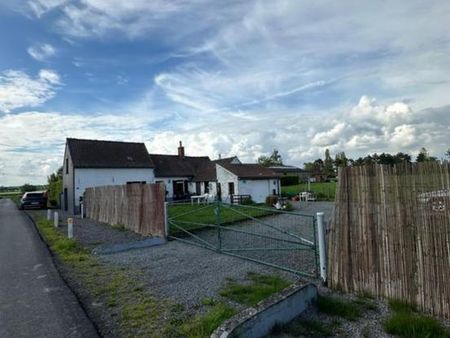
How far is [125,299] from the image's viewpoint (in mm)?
6043

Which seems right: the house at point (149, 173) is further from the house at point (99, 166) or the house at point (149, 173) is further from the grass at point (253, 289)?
the grass at point (253, 289)

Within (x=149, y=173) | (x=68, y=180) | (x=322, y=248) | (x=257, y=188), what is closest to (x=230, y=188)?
(x=257, y=188)

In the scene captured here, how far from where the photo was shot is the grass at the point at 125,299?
484 cm

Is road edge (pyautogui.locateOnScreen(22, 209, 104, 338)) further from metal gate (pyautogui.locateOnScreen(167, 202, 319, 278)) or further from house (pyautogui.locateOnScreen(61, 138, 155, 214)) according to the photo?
house (pyautogui.locateOnScreen(61, 138, 155, 214))

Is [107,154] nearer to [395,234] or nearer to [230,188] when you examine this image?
[230,188]

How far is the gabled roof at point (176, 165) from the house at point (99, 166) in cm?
209

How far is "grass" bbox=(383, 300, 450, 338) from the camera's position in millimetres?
4298

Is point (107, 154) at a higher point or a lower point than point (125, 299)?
higher

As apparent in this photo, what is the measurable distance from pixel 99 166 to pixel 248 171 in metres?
13.4

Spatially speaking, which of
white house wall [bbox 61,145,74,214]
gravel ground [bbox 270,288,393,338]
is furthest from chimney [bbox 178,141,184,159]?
gravel ground [bbox 270,288,393,338]

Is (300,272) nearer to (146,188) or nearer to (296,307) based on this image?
(296,307)

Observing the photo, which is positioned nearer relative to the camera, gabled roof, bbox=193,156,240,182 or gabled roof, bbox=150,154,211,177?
gabled roof, bbox=193,156,240,182

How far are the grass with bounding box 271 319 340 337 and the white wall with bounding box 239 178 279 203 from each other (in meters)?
27.7

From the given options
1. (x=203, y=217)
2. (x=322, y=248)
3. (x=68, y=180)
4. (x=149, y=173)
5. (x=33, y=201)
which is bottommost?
(x=203, y=217)
